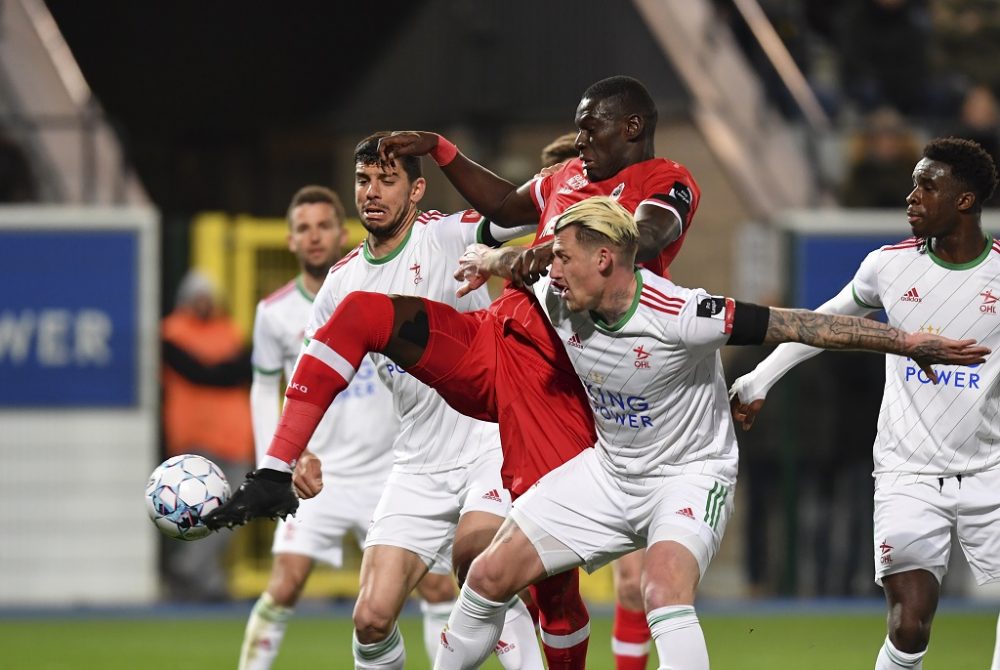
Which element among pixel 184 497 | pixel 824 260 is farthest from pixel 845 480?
pixel 184 497

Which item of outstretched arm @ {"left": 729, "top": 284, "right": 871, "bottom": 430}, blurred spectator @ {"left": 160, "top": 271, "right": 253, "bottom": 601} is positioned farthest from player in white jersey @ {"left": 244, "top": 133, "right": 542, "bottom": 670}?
blurred spectator @ {"left": 160, "top": 271, "right": 253, "bottom": 601}

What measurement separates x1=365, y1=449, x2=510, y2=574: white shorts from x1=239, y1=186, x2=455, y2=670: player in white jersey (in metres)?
1.27

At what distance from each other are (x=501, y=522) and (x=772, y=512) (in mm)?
7248

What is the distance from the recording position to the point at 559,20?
17891 mm

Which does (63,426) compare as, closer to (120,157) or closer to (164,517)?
(120,157)

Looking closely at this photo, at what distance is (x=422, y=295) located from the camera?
7359 mm

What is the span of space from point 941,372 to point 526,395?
1735mm

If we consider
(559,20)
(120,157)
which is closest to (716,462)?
(120,157)

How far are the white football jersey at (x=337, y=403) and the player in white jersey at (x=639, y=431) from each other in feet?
7.45

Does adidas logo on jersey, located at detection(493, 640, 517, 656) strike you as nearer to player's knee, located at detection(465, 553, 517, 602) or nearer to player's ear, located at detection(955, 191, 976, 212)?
player's knee, located at detection(465, 553, 517, 602)

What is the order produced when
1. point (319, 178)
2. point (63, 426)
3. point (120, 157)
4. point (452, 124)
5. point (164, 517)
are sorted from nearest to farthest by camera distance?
point (164, 517)
point (63, 426)
point (120, 157)
point (452, 124)
point (319, 178)

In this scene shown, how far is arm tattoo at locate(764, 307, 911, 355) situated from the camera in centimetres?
607

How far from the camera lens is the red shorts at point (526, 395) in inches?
267

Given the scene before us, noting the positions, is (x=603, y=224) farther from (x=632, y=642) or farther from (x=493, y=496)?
(x=632, y=642)
